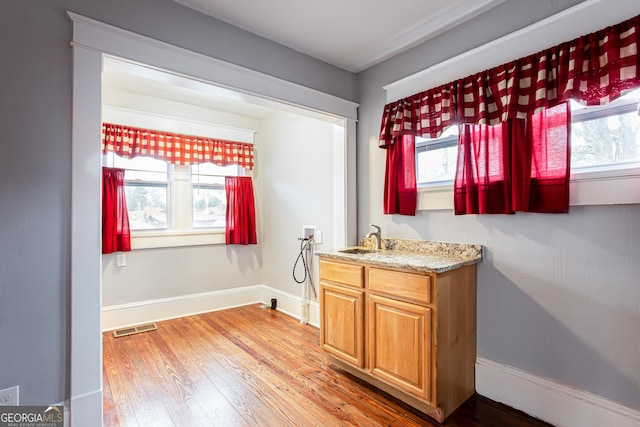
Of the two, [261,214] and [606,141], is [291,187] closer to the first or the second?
[261,214]

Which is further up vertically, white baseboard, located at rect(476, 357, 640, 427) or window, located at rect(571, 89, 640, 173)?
window, located at rect(571, 89, 640, 173)

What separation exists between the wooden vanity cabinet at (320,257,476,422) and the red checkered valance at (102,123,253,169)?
8.00 feet

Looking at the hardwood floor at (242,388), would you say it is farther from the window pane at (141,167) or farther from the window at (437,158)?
the window pane at (141,167)

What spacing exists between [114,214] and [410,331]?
322 cm

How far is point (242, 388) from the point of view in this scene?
226 cm

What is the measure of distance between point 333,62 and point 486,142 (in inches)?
64.6

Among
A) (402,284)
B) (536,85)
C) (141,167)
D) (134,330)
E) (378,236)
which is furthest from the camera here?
(141,167)

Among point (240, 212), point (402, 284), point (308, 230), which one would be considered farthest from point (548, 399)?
point (240, 212)

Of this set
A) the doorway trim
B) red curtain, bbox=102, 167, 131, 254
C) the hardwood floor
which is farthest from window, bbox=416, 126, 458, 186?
red curtain, bbox=102, 167, 131, 254

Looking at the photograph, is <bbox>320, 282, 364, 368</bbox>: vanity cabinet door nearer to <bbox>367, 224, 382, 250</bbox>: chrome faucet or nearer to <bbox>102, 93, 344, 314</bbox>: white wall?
<bbox>367, 224, 382, 250</bbox>: chrome faucet

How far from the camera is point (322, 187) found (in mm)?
3545

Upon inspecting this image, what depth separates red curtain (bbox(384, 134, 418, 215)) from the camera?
104 inches

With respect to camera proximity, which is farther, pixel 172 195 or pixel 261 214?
pixel 261 214

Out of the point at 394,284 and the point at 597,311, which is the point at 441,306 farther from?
the point at 597,311
